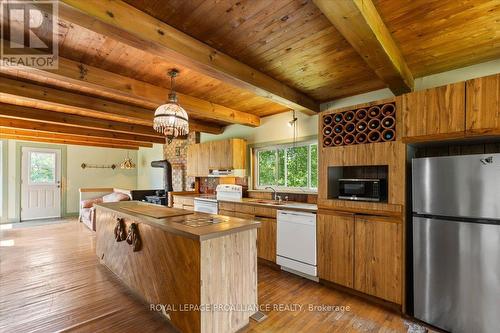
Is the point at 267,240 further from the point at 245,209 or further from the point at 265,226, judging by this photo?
the point at 245,209

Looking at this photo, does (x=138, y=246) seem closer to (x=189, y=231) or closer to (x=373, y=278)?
(x=189, y=231)

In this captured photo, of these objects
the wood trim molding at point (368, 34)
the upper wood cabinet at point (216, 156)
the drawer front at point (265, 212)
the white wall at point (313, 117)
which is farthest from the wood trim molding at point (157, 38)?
the upper wood cabinet at point (216, 156)

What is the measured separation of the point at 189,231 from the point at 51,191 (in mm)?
7756

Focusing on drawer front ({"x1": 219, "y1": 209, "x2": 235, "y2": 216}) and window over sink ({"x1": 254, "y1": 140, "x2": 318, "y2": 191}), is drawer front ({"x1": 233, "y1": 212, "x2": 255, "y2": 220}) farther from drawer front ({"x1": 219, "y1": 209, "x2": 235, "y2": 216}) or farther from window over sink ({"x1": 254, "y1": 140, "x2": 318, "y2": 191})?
window over sink ({"x1": 254, "y1": 140, "x2": 318, "y2": 191})

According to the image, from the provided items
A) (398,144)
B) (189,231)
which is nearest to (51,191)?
(189,231)

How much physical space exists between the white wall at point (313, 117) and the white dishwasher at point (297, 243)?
→ 1.48 m

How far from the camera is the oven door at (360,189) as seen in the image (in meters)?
2.63

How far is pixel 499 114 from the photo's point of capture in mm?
1855

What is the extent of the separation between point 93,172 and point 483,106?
9.49 meters

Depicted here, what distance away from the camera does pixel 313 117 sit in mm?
3842

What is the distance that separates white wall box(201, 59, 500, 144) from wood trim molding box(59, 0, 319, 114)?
4.27 feet

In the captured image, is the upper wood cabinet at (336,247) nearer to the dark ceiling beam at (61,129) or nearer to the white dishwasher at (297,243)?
the white dishwasher at (297,243)

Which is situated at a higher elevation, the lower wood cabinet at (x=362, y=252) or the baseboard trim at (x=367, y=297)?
the lower wood cabinet at (x=362, y=252)

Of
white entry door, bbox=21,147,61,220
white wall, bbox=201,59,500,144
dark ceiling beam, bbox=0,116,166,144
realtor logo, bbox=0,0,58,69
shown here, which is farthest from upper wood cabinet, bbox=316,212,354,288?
white entry door, bbox=21,147,61,220
